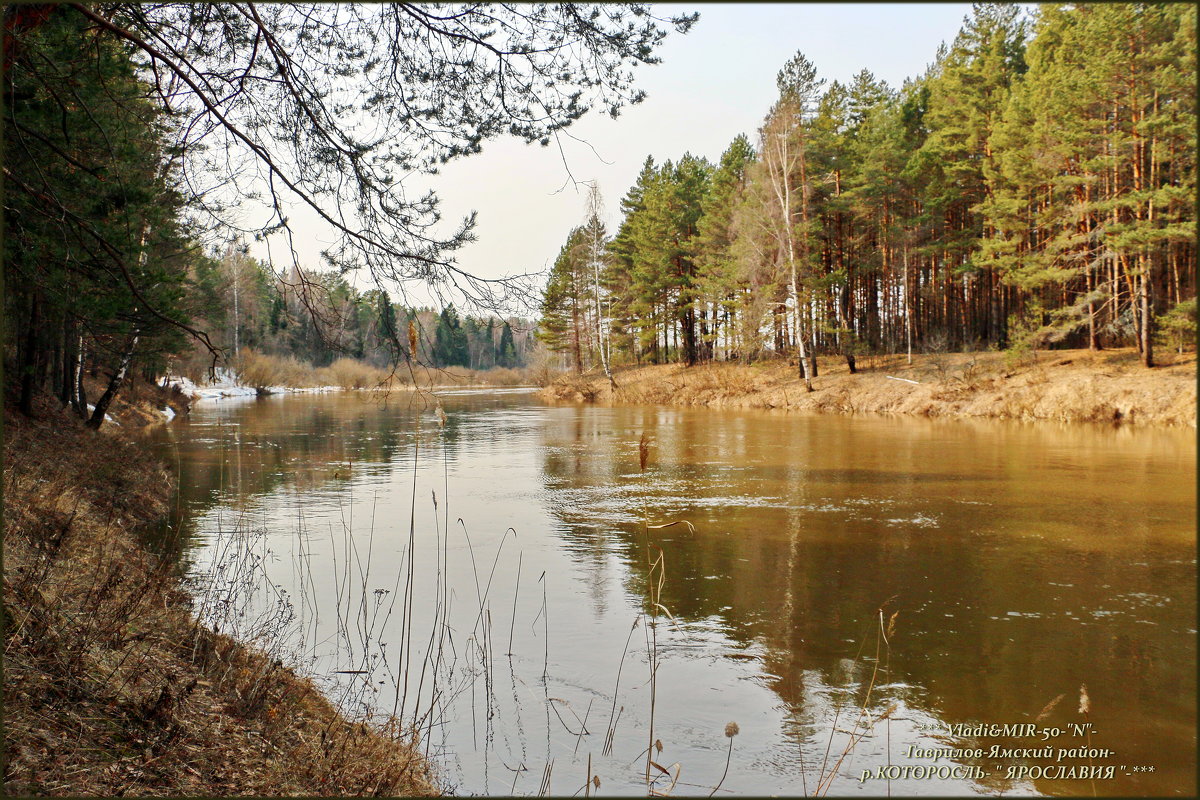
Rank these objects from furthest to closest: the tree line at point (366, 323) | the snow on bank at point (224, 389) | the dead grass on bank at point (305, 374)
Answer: the dead grass on bank at point (305, 374) < the snow on bank at point (224, 389) < the tree line at point (366, 323)

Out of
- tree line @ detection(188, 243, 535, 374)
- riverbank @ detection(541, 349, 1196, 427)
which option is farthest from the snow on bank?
tree line @ detection(188, 243, 535, 374)

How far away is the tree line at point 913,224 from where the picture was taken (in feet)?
40.7

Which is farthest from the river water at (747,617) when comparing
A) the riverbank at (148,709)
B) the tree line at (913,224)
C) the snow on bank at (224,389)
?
the snow on bank at (224,389)

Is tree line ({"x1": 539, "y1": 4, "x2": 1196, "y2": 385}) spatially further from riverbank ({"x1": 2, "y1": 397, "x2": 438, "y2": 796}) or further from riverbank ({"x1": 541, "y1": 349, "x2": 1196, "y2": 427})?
riverbank ({"x1": 2, "y1": 397, "x2": 438, "y2": 796})

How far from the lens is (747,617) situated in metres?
6.18

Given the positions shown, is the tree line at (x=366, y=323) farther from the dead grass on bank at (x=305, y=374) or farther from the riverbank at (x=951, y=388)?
the dead grass on bank at (x=305, y=374)

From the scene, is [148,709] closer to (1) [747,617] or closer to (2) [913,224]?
(1) [747,617]

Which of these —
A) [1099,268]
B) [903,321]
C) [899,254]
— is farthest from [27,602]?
[903,321]

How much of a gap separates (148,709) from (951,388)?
81.5ft

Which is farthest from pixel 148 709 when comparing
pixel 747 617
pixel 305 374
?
pixel 305 374

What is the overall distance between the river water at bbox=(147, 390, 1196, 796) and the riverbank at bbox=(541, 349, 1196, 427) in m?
1.78

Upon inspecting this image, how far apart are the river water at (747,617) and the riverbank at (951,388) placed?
1781mm

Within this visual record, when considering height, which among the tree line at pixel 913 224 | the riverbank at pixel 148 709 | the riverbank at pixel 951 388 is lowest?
the riverbank at pixel 148 709

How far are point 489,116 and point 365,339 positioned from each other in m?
2.16
